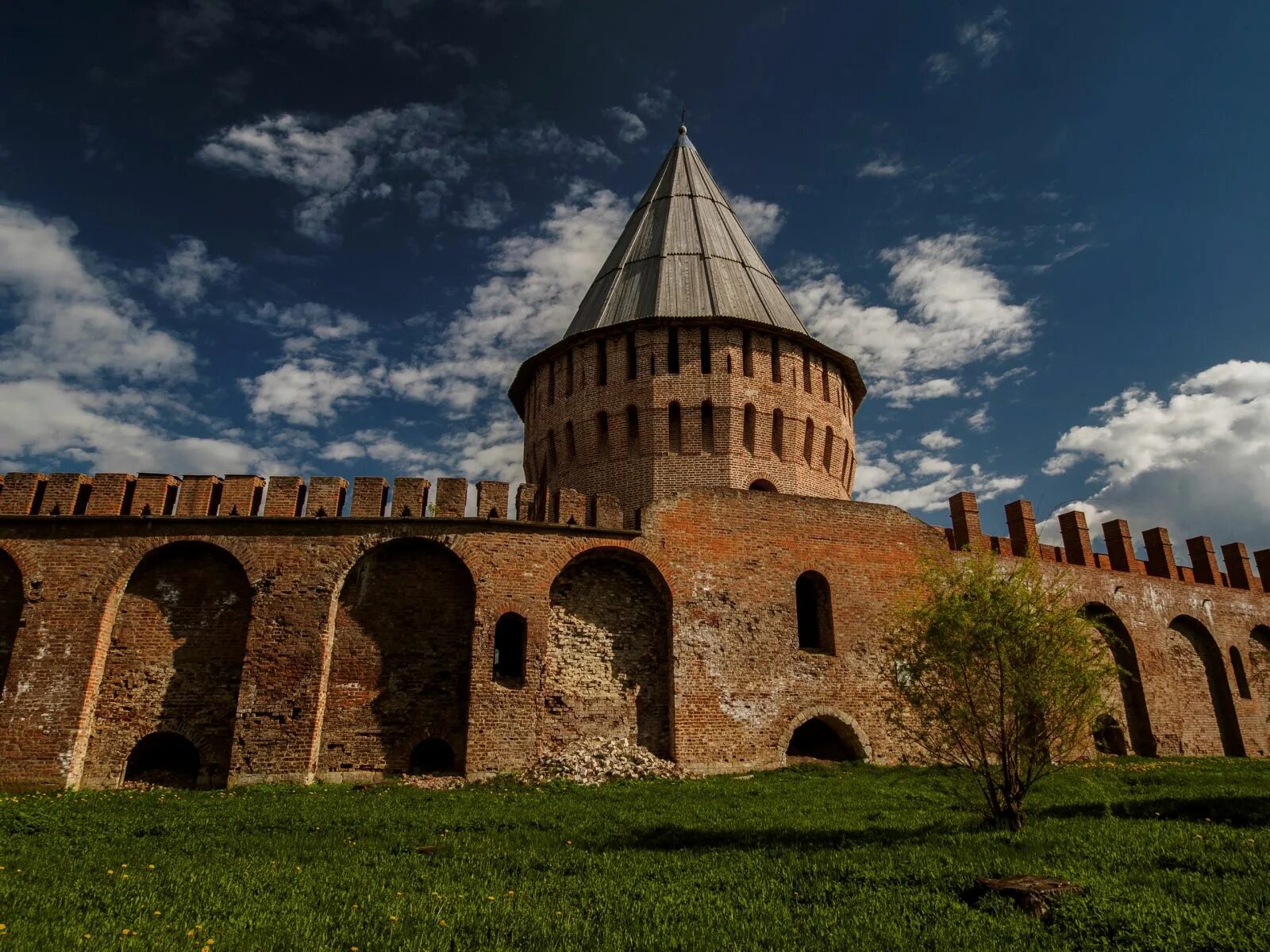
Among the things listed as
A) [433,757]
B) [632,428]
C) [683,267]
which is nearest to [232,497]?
[433,757]

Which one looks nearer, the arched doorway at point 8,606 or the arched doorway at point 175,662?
the arched doorway at point 175,662

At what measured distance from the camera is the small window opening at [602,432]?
68.8ft

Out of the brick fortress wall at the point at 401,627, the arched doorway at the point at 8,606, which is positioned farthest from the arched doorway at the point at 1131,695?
the arched doorway at the point at 8,606

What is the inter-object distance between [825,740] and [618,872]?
10.2 m

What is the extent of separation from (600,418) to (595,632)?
23.2ft

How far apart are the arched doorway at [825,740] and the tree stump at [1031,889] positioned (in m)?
9.10

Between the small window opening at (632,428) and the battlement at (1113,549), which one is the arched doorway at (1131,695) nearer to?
the battlement at (1113,549)

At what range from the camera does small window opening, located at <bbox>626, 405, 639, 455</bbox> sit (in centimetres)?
2062

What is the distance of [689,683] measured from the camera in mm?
15102

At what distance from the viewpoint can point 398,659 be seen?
1459cm

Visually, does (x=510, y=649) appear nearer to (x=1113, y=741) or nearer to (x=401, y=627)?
(x=401, y=627)

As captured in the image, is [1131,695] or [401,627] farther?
[1131,695]

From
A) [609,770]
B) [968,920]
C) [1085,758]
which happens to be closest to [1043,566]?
[1085,758]

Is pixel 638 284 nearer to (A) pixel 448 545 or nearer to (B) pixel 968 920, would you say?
(A) pixel 448 545
